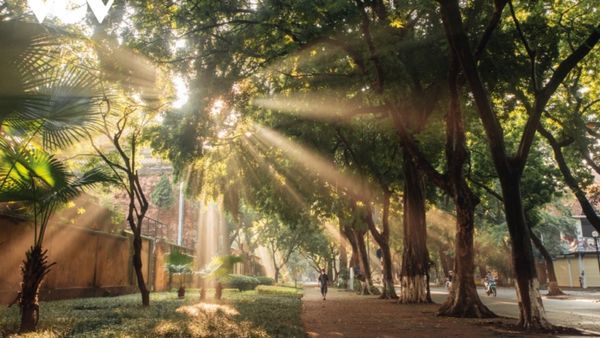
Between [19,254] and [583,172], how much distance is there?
2155cm

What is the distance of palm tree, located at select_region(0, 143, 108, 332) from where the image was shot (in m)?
6.66

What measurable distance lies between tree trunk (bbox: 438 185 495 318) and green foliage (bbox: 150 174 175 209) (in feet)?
113

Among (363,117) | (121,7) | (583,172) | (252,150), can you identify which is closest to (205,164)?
(252,150)

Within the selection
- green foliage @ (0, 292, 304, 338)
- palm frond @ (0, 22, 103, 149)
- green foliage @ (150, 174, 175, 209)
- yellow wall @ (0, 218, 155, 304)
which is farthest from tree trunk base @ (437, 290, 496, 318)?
green foliage @ (150, 174, 175, 209)

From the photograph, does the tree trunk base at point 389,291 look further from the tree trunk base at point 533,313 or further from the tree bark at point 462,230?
the tree trunk base at point 533,313

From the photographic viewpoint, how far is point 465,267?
12.5 metres

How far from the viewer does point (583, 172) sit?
69.4 ft

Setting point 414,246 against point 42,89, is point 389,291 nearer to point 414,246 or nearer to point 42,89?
point 414,246

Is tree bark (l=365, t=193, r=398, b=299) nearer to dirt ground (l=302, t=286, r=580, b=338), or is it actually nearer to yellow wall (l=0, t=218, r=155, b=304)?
dirt ground (l=302, t=286, r=580, b=338)

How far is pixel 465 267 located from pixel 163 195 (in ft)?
115

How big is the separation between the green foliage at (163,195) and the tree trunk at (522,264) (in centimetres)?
3698

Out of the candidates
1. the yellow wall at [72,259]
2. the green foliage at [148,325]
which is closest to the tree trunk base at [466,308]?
the green foliage at [148,325]

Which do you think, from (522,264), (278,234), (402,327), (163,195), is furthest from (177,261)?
(278,234)

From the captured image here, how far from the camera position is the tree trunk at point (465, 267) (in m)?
12.5
